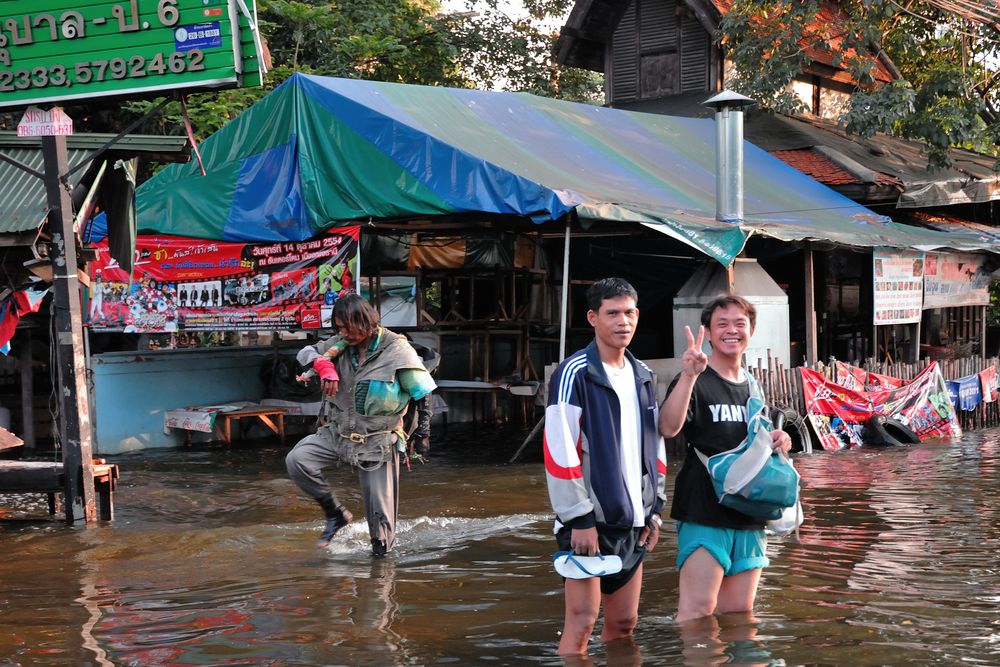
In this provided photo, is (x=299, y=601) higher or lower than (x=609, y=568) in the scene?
lower

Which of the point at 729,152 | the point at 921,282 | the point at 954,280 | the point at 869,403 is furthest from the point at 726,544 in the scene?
the point at 954,280

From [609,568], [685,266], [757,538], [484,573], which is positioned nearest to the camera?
[609,568]

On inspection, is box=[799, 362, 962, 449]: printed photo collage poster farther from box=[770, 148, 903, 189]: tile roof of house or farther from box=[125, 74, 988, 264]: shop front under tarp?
box=[770, 148, 903, 189]: tile roof of house

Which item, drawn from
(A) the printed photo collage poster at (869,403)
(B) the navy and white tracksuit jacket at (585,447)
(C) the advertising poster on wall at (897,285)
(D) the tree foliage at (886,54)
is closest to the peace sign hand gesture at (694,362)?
(B) the navy and white tracksuit jacket at (585,447)

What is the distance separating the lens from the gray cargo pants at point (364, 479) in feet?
24.1

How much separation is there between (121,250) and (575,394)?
23.2 ft

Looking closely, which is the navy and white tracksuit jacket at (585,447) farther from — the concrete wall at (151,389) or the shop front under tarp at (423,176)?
the concrete wall at (151,389)

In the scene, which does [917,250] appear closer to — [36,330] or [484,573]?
[484,573]

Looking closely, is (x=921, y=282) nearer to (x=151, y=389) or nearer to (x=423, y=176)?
(x=423, y=176)

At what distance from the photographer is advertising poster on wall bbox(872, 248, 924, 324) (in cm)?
1548

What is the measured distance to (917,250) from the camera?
16094 mm

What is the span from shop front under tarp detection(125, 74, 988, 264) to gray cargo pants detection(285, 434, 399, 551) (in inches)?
208

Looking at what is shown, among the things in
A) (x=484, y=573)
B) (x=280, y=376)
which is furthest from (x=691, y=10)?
(x=484, y=573)

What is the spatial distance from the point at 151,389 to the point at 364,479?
27.0 ft
